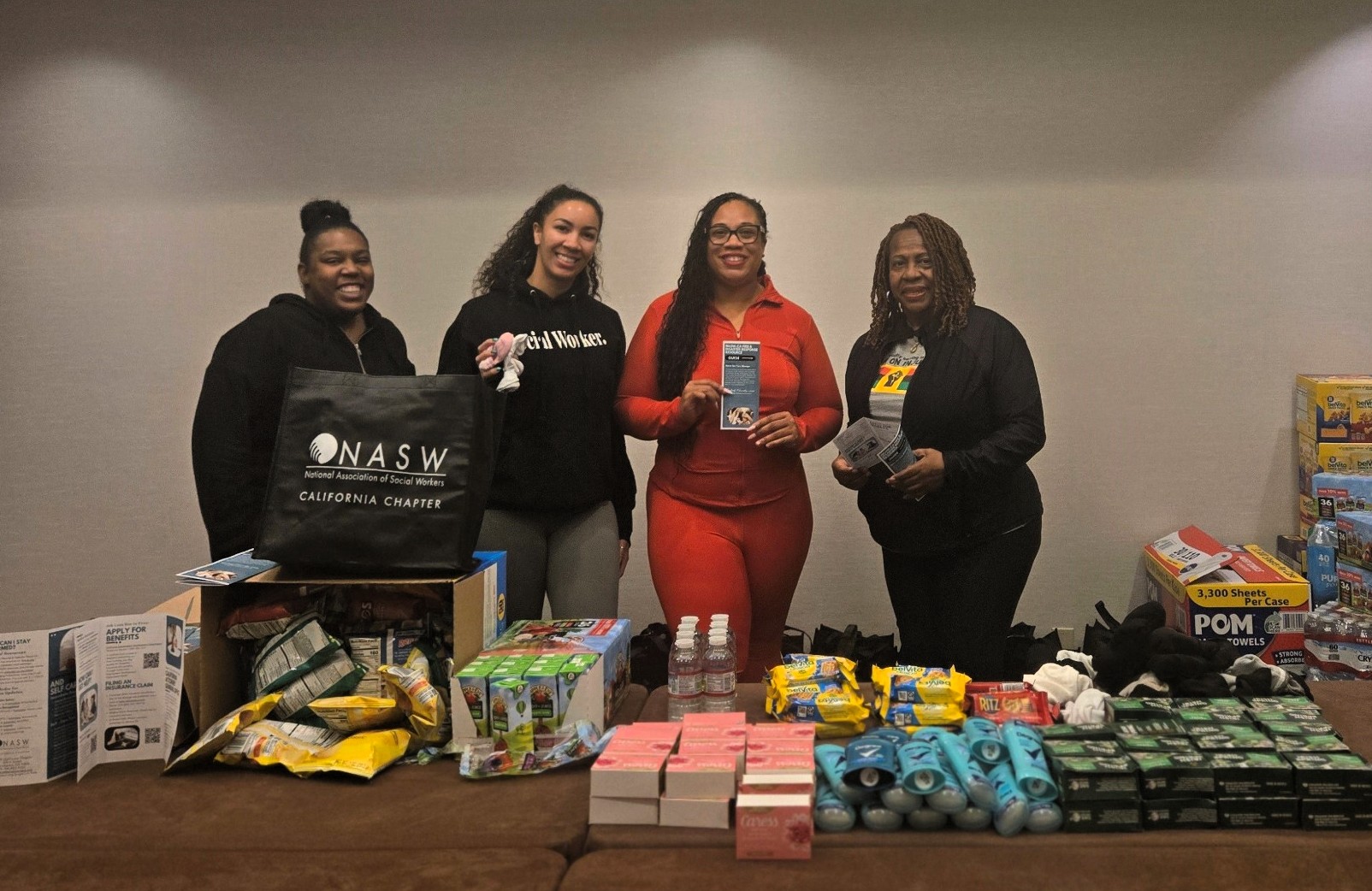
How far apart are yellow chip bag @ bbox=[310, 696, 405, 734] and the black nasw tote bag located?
25 centimetres

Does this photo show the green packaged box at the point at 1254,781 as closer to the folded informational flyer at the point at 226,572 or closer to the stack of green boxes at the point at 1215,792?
the stack of green boxes at the point at 1215,792

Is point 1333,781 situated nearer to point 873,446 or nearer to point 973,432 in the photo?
point 873,446

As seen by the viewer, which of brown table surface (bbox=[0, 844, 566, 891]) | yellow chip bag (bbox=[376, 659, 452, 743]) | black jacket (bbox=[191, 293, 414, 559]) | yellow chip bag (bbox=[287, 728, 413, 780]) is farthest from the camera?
black jacket (bbox=[191, 293, 414, 559])

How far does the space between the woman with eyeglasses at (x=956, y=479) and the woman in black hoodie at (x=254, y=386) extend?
168 centimetres

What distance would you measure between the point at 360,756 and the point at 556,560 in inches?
52.0

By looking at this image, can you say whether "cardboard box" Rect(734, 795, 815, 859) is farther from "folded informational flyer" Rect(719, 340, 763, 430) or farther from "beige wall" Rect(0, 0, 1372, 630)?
"beige wall" Rect(0, 0, 1372, 630)

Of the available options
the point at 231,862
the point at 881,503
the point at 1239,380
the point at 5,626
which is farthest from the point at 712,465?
the point at 5,626

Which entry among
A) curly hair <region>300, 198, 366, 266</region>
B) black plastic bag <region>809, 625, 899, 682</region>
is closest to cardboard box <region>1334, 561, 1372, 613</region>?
black plastic bag <region>809, 625, 899, 682</region>

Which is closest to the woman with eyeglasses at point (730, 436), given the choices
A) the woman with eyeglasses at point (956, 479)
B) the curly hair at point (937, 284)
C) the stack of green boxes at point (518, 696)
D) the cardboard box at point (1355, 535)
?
the woman with eyeglasses at point (956, 479)

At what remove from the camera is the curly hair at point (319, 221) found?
3773mm

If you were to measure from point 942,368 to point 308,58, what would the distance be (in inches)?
102

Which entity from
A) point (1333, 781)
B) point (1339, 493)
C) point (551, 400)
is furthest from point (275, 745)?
point (1339, 493)

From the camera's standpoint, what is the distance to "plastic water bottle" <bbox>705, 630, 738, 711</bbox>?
1990 millimetres

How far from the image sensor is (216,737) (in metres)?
1.79
